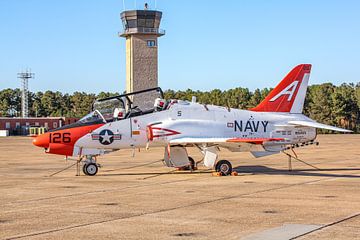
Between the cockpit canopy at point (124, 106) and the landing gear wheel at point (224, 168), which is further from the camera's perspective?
the cockpit canopy at point (124, 106)

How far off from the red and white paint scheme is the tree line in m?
40.6

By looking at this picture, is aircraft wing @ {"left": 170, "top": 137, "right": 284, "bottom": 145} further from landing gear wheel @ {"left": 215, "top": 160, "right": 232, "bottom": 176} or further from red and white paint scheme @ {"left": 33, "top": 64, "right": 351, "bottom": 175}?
landing gear wheel @ {"left": 215, "top": 160, "right": 232, "bottom": 176}

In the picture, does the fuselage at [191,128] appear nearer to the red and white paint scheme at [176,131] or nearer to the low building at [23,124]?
the red and white paint scheme at [176,131]

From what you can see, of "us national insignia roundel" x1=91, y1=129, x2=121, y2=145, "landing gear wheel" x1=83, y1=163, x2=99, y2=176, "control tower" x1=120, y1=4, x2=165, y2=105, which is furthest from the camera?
"control tower" x1=120, y1=4, x2=165, y2=105

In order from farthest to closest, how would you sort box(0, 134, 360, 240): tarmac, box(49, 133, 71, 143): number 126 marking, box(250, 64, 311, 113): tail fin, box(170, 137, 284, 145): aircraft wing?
box(250, 64, 311, 113): tail fin
box(49, 133, 71, 143): number 126 marking
box(170, 137, 284, 145): aircraft wing
box(0, 134, 360, 240): tarmac

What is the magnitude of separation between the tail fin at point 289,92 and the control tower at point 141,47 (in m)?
67.7

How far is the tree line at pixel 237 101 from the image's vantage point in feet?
352

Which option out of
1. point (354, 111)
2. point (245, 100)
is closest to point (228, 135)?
point (354, 111)

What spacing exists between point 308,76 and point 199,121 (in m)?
4.48

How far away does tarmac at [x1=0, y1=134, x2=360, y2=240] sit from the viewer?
9.19m

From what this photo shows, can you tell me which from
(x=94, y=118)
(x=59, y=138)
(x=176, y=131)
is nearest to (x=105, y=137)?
(x=94, y=118)

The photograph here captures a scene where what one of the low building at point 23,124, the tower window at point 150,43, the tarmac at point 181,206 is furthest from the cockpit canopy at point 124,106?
the low building at point 23,124

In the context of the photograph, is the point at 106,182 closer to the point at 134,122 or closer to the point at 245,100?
the point at 134,122

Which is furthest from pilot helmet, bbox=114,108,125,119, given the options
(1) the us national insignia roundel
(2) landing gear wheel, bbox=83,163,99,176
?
(2) landing gear wheel, bbox=83,163,99,176
